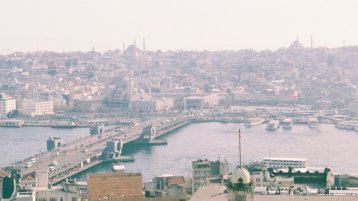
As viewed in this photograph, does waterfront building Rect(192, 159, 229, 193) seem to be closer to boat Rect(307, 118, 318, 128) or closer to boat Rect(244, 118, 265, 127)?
boat Rect(244, 118, 265, 127)

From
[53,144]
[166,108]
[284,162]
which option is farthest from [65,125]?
[284,162]

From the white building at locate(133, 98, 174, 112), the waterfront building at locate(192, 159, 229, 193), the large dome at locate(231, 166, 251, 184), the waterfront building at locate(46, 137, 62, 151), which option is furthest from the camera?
the white building at locate(133, 98, 174, 112)

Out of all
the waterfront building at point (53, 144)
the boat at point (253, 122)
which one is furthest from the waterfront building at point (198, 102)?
the waterfront building at point (53, 144)

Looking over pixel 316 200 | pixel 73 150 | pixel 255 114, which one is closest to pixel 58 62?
pixel 255 114

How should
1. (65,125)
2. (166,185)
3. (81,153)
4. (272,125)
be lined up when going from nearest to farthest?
1. (166,185)
2. (81,153)
3. (272,125)
4. (65,125)

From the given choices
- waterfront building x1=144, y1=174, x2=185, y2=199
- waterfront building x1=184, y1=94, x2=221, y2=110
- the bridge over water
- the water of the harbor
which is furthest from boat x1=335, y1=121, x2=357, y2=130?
waterfront building x1=144, y1=174, x2=185, y2=199

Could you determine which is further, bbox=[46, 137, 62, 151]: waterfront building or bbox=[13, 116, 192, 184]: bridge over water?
bbox=[46, 137, 62, 151]: waterfront building

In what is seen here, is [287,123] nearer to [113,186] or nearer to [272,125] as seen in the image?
[272,125]
